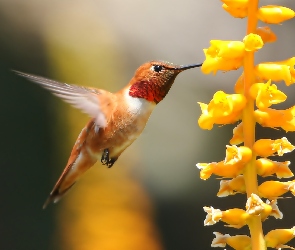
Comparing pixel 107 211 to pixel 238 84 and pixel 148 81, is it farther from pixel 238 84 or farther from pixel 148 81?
pixel 238 84

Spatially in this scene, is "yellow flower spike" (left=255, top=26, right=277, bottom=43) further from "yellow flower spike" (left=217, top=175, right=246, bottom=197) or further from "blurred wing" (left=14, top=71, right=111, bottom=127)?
"blurred wing" (left=14, top=71, right=111, bottom=127)

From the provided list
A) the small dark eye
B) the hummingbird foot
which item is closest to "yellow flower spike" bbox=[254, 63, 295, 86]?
the small dark eye

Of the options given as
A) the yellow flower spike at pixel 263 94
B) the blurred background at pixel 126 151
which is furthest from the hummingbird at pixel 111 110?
the blurred background at pixel 126 151

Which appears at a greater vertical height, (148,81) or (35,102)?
(35,102)

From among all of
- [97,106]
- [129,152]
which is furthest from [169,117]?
[97,106]

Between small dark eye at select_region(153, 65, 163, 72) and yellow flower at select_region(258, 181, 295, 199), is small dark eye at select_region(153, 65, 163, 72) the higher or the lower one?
the higher one

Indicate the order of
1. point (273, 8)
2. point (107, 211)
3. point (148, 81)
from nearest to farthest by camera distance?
1. point (273, 8)
2. point (148, 81)
3. point (107, 211)

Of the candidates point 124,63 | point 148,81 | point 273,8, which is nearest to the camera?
point 273,8

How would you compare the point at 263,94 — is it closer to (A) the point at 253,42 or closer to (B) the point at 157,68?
(A) the point at 253,42
